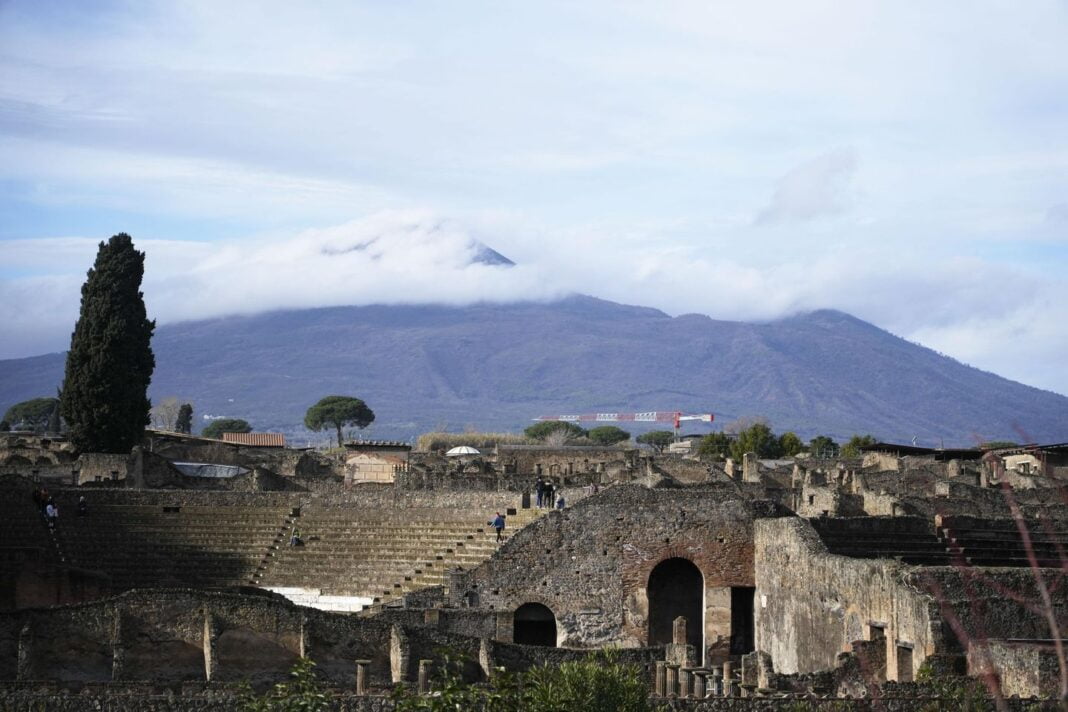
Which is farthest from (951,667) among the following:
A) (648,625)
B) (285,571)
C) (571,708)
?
(285,571)

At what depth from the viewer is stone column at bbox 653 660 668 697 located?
32438 mm

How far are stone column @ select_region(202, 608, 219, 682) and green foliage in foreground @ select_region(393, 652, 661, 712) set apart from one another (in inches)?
344

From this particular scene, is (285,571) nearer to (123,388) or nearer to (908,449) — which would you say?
(123,388)

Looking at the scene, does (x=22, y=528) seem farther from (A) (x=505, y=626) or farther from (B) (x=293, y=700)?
(B) (x=293, y=700)

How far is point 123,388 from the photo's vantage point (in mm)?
74625

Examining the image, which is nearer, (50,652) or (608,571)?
(50,652)

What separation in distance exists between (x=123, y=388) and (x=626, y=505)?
1427 inches

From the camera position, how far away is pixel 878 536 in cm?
4184

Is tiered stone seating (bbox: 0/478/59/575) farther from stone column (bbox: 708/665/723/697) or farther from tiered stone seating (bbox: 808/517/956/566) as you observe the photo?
tiered stone seating (bbox: 808/517/956/566)

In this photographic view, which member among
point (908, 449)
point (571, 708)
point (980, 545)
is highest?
point (908, 449)

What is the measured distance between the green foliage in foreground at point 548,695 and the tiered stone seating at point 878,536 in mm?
14572

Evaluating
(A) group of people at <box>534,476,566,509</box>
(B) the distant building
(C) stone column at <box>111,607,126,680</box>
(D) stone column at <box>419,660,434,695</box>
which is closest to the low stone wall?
(D) stone column at <box>419,660,434,695</box>

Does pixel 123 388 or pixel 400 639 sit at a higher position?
pixel 123 388

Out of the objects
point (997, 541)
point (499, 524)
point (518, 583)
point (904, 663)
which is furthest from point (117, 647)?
point (997, 541)
